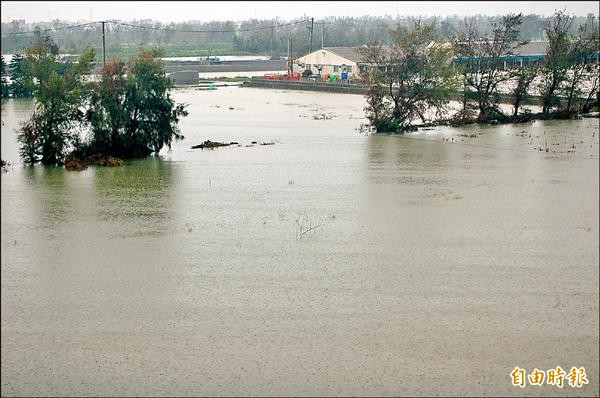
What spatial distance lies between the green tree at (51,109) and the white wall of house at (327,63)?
761 inches

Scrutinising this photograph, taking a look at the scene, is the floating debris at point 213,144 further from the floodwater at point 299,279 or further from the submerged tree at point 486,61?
the submerged tree at point 486,61

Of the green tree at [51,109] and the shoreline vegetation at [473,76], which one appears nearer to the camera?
the green tree at [51,109]

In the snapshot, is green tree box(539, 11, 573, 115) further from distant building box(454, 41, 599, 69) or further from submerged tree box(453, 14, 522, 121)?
submerged tree box(453, 14, 522, 121)

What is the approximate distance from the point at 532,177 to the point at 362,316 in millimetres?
5508

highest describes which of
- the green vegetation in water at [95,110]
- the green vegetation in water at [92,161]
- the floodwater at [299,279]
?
the green vegetation in water at [95,110]

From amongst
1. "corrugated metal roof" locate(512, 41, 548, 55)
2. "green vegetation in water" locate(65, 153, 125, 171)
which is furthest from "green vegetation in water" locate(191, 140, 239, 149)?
"corrugated metal roof" locate(512, 41, 548, 55)

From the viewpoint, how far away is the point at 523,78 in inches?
648

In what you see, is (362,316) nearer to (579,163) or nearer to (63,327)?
(63,327)

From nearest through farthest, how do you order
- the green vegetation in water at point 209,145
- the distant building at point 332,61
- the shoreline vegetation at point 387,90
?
the shoreline vegetation at point 387,90, the green vegetation in water at point 209,145, the distant building at point 332,61

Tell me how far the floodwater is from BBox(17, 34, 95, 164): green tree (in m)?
0.66

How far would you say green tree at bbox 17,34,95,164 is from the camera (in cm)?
1102

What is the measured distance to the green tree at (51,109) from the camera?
1102 centimetres

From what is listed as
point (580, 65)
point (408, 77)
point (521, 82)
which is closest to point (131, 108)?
point (408, 77)

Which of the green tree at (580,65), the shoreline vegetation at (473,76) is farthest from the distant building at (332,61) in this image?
the green tree at (580,65)
